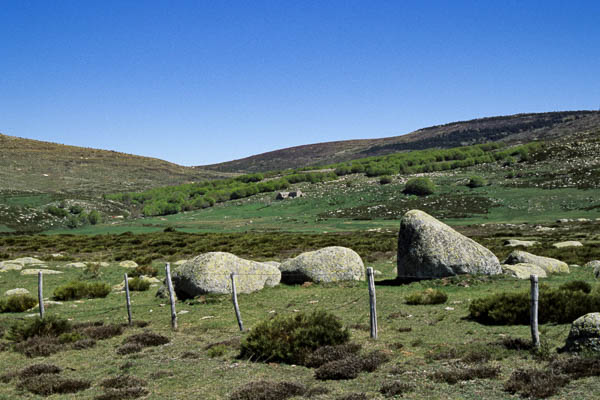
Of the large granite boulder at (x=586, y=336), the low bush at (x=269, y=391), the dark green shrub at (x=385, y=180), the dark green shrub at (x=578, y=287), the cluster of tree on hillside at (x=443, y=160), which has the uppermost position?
the cluster of tree on hillside at (x=443, y=160)

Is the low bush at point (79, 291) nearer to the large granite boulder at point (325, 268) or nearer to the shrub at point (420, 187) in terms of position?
the large granite boulder at point (325, 268)

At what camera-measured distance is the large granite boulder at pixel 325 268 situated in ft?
86.4

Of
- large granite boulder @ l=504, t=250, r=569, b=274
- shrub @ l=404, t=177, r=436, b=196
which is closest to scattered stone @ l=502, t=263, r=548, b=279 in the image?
large granite boulder @ l=504, t=250, r=569, b=274

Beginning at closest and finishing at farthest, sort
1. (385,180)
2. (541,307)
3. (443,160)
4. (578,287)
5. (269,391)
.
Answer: (269,391)
(541,307)
(578,287)
(385,180)
(443,160)

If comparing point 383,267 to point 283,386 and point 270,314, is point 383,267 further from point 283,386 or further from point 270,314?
point 283,386

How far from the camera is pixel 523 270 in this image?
24.6 metres

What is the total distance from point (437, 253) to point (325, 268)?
6.15 m

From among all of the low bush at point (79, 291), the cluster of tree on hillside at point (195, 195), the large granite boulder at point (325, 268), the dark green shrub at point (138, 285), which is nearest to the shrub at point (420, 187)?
the cluster of tree on hillside at point (195, 195)

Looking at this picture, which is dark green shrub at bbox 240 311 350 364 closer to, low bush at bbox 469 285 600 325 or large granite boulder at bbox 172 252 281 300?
low bush at bbox 469 285 600 325

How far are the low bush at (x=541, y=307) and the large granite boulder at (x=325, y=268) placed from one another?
11.2 metres

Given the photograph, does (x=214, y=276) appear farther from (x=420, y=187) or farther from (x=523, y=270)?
(x=420, y=187)

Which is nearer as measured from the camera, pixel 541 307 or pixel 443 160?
pixel 541 307

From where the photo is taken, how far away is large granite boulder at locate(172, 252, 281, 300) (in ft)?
78.0

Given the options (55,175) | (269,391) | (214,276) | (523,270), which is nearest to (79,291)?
(214,276)
